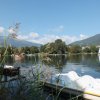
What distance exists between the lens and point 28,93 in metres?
2.94

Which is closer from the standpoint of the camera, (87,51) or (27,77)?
(27,77)

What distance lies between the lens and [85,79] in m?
16.0

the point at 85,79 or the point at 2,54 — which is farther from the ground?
the point at 2,54

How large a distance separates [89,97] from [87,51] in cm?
16995

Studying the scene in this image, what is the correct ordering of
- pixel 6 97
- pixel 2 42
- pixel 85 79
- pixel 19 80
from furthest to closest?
pixel 85 79 < pixel 19 80 < pixel 2 42 < pixel 6 97

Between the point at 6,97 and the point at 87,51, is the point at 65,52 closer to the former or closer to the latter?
the point at 87,51

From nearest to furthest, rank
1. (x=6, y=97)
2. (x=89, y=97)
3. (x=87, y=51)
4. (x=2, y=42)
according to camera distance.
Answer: (x=6, y=97) → (x=2, y=42) → (x=89, y=97) → (x=87, y=51)

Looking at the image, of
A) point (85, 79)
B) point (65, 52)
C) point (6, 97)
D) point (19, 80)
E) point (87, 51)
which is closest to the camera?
point (6, 97)


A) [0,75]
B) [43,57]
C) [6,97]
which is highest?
[43,57]

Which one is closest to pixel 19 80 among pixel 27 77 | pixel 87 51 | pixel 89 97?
pixel 27 77

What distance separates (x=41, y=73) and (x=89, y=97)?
12.3 m

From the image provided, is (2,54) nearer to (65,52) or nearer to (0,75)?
(0,75)

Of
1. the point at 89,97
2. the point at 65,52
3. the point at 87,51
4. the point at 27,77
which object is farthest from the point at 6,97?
the point at 87,51

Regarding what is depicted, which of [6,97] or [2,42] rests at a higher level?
[2,42]
